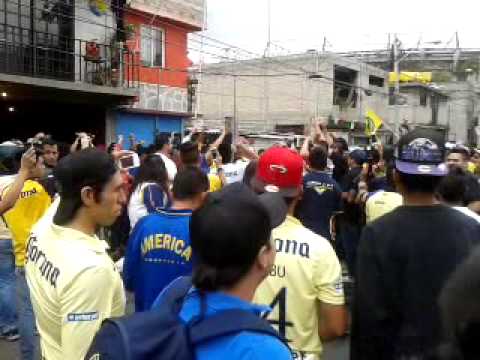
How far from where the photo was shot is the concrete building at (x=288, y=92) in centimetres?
3169

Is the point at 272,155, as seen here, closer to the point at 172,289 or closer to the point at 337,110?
the point at 172,289

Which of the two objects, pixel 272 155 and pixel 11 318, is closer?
pixel 272 155

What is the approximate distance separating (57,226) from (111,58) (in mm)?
13824

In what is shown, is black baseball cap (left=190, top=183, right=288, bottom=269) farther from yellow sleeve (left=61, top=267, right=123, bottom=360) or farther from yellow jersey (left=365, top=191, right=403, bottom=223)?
yellow jersey (left=365, top=191, right=403, bottom=223)

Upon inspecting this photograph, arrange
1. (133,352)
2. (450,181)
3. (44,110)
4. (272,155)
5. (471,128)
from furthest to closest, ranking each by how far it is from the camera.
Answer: (471,128)
(44,110)
(450,181)
(272,155)
(133,352)

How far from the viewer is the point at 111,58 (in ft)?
50.9

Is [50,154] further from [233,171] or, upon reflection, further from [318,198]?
[318,198]

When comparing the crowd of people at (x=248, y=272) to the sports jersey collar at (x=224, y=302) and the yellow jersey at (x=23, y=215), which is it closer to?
A: the sports jersey collar at (x=224, y=302)

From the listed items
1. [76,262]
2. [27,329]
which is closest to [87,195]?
[76,262]

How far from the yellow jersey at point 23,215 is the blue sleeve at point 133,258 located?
1898mm

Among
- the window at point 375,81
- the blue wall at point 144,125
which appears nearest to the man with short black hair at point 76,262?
the blue wall at point 144,125

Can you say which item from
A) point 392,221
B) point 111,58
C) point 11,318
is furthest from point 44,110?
point 392,221

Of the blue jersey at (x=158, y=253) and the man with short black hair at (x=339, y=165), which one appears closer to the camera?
the blue jersey at (x=158, y=253)

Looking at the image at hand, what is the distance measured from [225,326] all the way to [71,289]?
96cm
